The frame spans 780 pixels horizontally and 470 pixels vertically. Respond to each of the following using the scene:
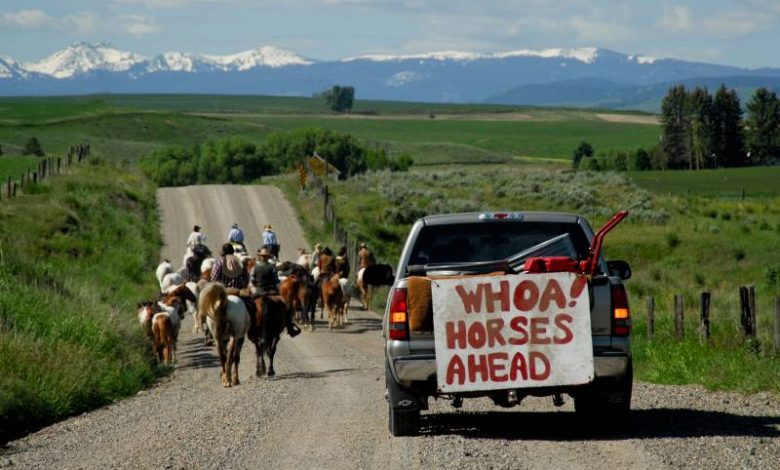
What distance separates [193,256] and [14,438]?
18.8 metres

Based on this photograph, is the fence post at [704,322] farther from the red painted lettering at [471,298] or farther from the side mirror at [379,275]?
the red painted lettering at [471,298]

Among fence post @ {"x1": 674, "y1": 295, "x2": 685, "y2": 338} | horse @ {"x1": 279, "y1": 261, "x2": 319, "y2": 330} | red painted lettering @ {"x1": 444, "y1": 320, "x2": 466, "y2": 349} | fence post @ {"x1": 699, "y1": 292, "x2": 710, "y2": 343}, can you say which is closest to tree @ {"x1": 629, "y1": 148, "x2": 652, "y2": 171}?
horse @ {"x1": 279, "y1": 261, "x2": 319, "y2": 330}

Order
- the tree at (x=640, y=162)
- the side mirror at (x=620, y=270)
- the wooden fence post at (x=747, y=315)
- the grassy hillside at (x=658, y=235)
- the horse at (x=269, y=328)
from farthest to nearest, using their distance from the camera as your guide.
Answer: the tree at (x=640, y=162), the horse at (x=269, y=328), the wooden fence post at (x=747, y=315), the grassy hillside at (x=658, y=235), the side mirror at (x=620, y=270)

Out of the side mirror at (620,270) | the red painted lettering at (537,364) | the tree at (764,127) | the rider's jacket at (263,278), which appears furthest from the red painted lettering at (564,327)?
the tree at (764,127)

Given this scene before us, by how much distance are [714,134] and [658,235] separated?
241ft

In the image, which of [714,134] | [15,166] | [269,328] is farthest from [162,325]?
[714,134]

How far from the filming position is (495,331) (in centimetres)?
1112

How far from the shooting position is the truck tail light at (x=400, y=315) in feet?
36.6

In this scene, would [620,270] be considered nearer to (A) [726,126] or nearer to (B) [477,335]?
(B) [477,335]

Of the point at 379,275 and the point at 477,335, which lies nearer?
the point at 477,335

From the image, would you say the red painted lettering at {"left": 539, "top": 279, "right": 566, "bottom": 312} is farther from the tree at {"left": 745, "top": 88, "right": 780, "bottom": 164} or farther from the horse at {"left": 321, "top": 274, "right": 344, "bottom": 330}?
the tree at {"left": 745, "top": 88, "right": 780, "bottom": 164}

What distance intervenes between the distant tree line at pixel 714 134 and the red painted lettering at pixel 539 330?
5026 inches

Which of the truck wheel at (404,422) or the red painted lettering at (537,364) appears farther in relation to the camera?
the truck wheel at (404,422)

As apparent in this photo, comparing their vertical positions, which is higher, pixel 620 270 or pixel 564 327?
pixel 620 270
